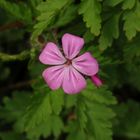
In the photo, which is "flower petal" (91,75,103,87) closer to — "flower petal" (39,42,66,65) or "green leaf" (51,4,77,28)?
"flower petal" (39,42,66,65)

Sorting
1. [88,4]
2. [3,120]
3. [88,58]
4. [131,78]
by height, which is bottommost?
[131,78]

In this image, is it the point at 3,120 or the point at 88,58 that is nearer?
the point at 88,58

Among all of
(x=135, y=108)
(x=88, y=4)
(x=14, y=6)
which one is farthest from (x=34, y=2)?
(x=135, y=108)

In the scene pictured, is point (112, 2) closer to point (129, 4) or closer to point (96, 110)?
point (129, 4)

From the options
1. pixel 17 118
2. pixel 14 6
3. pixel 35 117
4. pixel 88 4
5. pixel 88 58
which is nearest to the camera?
pixel 88 58

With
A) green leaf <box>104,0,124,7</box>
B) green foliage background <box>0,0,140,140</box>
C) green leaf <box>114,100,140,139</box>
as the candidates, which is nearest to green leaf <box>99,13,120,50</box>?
green foliage background <box>0,0,140,140</box>

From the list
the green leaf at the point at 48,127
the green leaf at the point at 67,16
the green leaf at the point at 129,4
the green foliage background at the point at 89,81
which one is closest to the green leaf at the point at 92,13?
the green foliage background at the point at 89,81

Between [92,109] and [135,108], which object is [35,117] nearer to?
[92,109]
